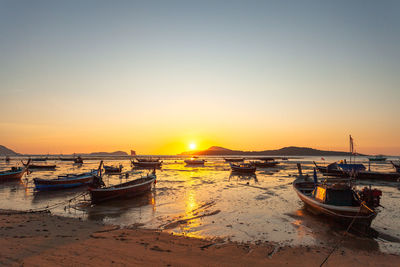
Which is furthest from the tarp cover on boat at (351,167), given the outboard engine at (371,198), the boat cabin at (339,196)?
the boat cabin at (339,196)

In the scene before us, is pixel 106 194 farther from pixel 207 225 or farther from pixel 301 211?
pixel 301 211

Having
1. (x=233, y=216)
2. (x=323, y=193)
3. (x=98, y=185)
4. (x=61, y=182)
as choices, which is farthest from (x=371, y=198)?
(x=61, y=182)

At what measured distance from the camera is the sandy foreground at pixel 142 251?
8930mm

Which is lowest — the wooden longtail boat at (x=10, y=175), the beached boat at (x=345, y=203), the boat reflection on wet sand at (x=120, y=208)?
the boat reflection on wet sand at (x=120, y=208)

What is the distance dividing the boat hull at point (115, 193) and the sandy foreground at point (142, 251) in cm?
824

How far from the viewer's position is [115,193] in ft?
73.9

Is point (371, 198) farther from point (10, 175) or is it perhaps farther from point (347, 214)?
point (10, 175)

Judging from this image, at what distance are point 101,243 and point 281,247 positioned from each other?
853 cm

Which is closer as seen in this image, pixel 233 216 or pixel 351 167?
pixel 233 216

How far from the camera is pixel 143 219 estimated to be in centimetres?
1644

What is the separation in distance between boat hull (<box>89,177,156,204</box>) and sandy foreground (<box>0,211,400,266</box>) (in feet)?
27.0

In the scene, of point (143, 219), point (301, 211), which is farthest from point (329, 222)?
point (143, 219)

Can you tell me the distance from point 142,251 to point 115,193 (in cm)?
1385

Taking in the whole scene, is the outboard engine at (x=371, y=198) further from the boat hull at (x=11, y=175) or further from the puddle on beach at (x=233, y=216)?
the boat hull at (x=11, y=175)
